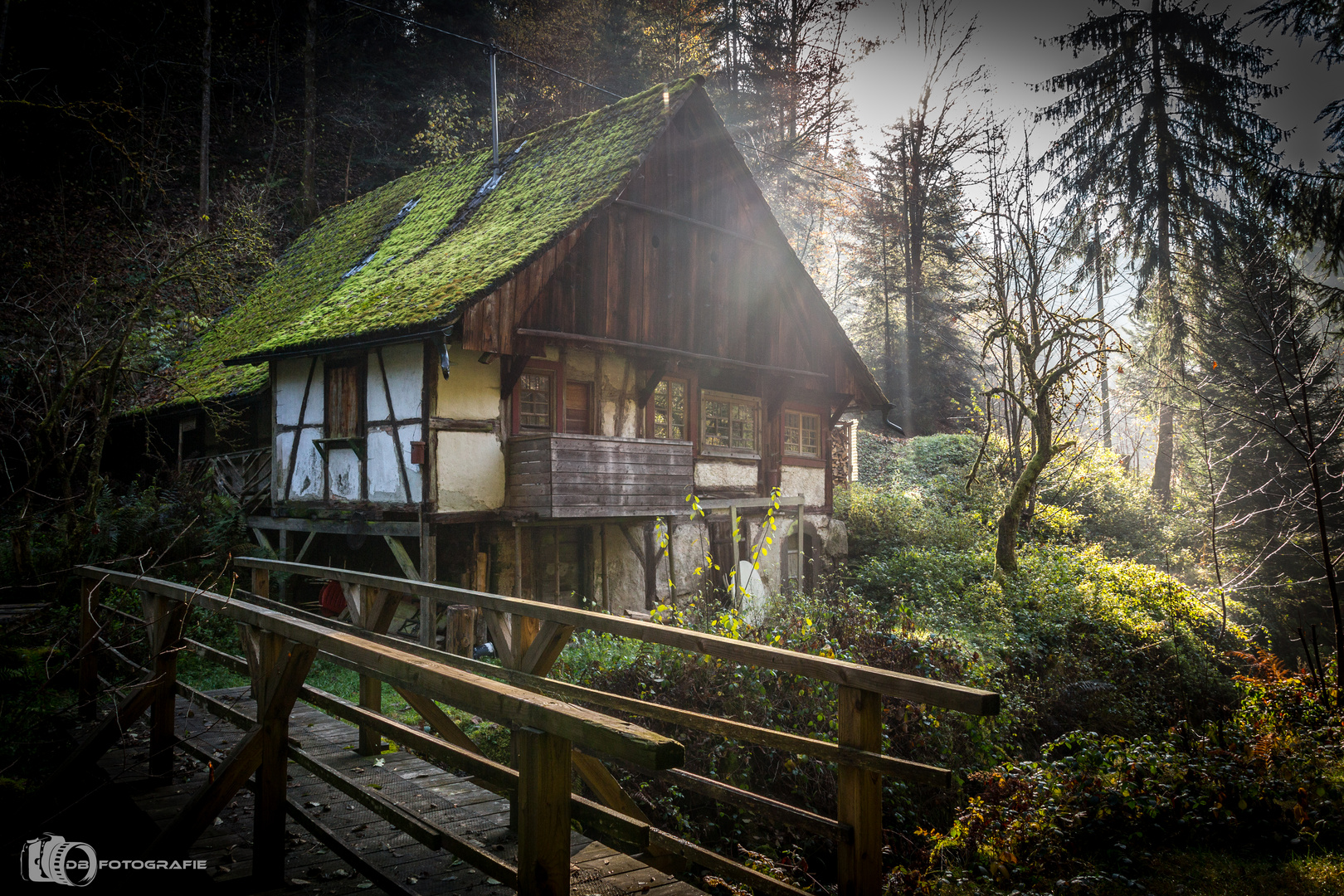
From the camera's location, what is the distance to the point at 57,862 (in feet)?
13.9

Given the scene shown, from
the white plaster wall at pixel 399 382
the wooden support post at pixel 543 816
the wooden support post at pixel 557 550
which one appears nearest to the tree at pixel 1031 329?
the wooden support post at pixel 557 550

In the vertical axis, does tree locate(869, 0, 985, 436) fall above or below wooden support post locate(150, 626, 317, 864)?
above

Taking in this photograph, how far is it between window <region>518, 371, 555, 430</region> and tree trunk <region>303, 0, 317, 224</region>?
51.9ft

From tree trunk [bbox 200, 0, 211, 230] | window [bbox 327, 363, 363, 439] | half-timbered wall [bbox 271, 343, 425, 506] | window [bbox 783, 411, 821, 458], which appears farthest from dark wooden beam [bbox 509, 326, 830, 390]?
tree trunk [bbox 200, 0, 211, 230]

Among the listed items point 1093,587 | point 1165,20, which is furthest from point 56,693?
point 1165,20

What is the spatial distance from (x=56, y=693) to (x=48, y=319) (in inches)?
274

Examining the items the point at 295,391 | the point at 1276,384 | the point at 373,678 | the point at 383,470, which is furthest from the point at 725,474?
the point at 1276,384

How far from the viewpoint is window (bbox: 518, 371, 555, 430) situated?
1275 centimetres

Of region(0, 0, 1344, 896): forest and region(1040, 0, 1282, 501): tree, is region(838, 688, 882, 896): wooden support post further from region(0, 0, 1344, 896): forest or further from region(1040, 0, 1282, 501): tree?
region(1040, 0, 1282, 501): tree

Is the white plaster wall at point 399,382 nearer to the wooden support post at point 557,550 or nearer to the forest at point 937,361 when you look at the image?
the forest at point 937,361

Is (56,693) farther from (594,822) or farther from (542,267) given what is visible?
(542,267)

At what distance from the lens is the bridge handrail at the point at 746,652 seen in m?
3.18

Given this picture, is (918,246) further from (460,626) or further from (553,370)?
(460,626)

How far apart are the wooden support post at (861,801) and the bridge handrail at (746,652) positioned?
0.10 meters
